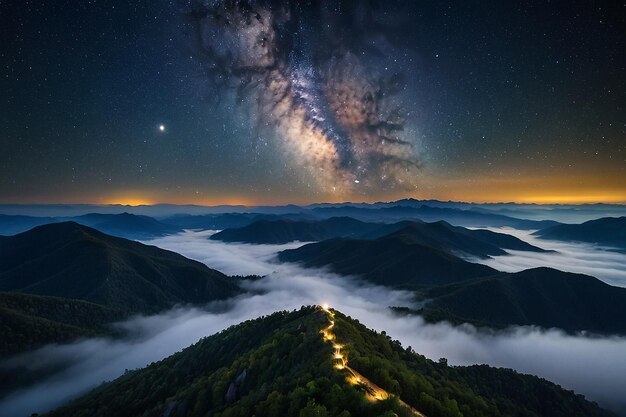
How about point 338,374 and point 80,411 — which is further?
point 80,411

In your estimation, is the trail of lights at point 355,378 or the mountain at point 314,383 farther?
the mountain at point 314,383

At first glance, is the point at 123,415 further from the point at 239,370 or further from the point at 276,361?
the point at 276,361

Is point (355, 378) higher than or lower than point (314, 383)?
lower

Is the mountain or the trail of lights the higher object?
the trail of lights

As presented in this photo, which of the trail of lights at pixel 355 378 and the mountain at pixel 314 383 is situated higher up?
the trail of lights at pixel 355 378

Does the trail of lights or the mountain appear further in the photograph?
the mountain

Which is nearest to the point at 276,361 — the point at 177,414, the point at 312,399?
the point at 177,414

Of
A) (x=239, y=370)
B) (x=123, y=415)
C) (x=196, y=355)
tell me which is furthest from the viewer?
(x=196, y=355)

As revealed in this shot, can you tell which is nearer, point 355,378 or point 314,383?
point 314,383
